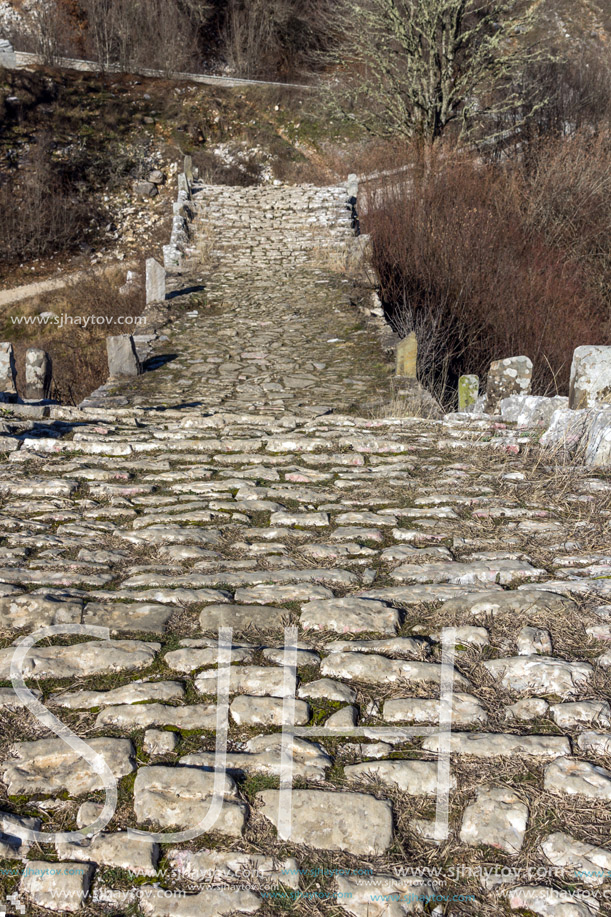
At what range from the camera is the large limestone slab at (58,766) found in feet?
6.87

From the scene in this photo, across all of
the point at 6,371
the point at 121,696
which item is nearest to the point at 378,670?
the point at 121,696

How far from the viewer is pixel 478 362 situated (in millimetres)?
11445

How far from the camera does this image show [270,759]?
2.17 meters

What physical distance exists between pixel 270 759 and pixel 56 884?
65cm

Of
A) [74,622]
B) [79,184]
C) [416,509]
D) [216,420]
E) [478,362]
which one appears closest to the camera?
[74,622]

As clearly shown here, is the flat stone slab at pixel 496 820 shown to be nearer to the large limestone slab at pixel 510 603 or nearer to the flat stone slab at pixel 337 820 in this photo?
the flat stone slab at pixel 337 820

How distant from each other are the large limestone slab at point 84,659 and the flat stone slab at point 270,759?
1.85 feet

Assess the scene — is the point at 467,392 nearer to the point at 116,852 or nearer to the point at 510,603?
the point at 510,603

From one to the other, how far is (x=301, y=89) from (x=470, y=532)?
29.4 meters

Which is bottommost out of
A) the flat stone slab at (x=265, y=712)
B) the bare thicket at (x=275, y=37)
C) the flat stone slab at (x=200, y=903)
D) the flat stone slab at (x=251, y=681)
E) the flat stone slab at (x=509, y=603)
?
the flat stone slab at (x=200, y=903)

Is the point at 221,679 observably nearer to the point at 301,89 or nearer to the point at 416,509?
the point at 416,509

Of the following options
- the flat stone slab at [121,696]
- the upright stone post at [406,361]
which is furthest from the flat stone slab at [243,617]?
the upright stone post at [406,361]

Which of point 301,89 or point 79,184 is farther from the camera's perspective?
Answer: point 301,89

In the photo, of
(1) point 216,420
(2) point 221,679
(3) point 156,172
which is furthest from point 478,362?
(3) point 156,172
